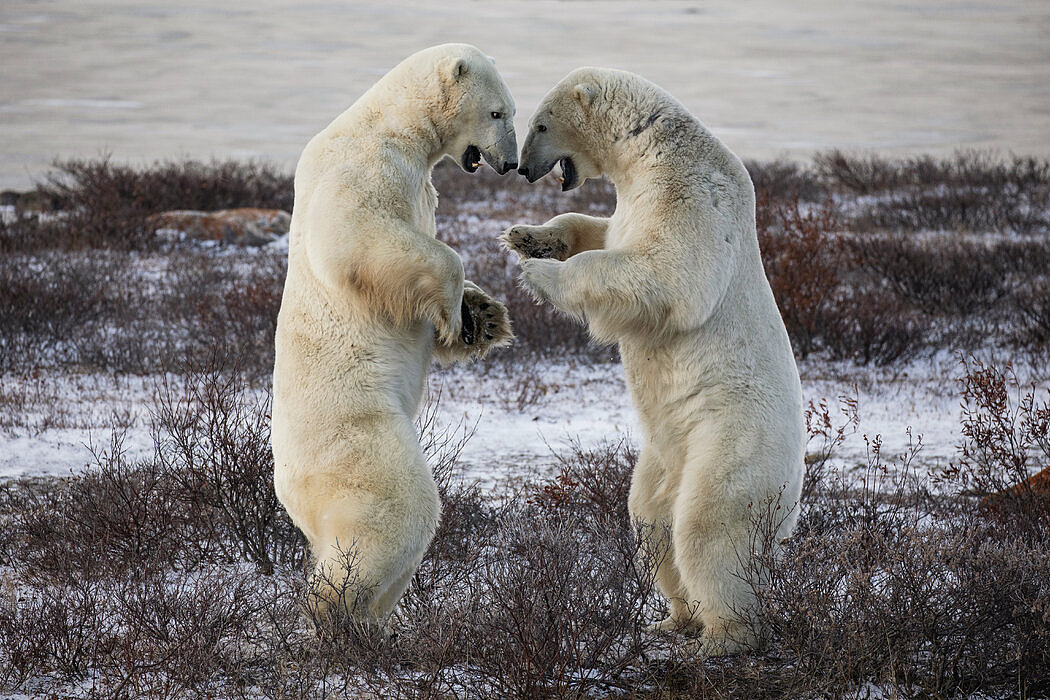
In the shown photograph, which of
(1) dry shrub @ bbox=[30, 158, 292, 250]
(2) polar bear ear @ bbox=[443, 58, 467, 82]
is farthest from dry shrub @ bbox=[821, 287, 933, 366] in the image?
(1) dry shrub @ bbox=[30, 158, 292, 250]

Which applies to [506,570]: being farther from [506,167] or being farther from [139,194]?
[139,194]

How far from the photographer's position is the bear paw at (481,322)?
3090 millimetres

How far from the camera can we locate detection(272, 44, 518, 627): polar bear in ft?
8.72

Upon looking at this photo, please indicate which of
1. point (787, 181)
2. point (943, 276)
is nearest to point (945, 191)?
point (787, 181)

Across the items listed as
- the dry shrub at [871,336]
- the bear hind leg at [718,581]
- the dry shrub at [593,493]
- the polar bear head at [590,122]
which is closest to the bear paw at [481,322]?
the polar bear head at [590,122]

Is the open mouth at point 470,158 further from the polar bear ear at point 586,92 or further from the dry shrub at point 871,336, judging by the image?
the dry shrub at point 871,336

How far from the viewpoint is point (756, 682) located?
2.74 metres

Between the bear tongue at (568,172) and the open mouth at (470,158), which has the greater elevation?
the open mouth at (470,158)

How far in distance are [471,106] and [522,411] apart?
4126 millimetres

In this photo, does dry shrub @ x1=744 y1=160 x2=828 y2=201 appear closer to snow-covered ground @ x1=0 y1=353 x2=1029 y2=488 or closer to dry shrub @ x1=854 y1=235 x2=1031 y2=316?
dry shrub @ x1=854 y1=235 x2=1031 y2=316

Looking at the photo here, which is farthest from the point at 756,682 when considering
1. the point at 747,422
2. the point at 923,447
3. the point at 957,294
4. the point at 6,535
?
the point at 957,294

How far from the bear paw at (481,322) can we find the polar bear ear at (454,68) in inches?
25.5

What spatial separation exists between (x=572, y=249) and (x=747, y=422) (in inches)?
37.1

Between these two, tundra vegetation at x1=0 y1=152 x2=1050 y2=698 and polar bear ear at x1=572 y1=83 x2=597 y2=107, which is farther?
polar bear ear at x1=572 y1=83 x2=597 y2=107
